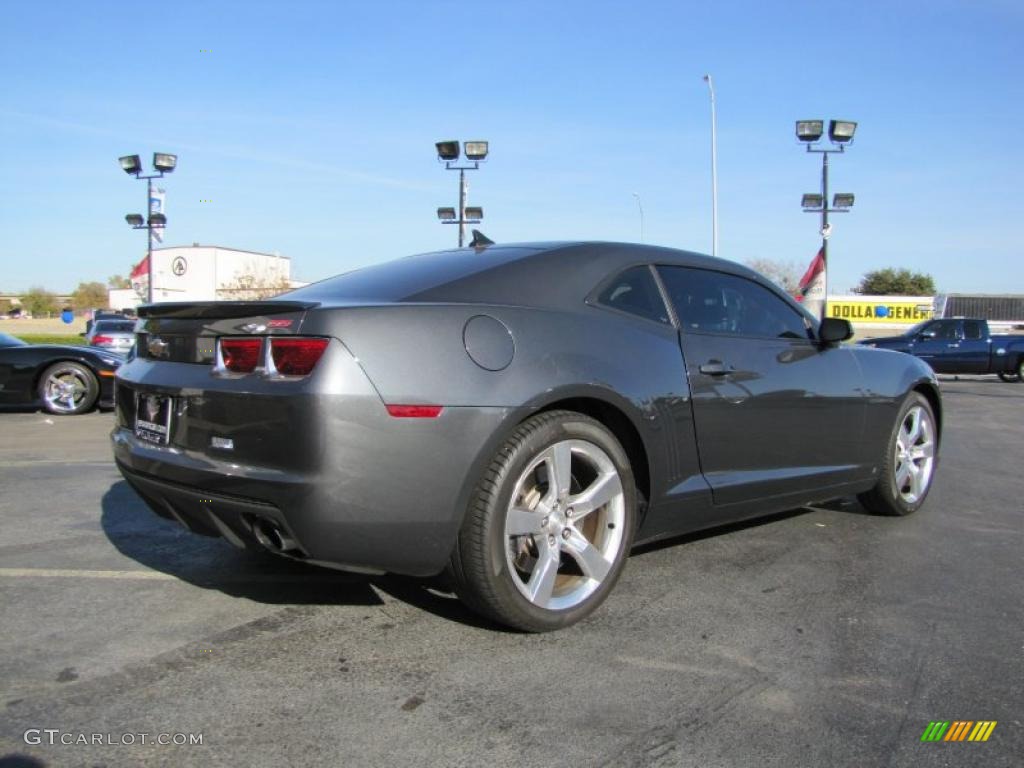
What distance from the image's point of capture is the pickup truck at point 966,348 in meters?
21.5

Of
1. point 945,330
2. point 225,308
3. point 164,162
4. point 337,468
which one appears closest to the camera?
point 337,468

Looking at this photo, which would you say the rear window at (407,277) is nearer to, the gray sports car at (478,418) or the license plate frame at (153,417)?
the gray sports car at (478,418)

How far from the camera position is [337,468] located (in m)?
2.75

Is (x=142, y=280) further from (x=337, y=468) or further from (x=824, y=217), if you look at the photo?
(x=337, y=468)

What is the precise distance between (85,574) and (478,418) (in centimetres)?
223

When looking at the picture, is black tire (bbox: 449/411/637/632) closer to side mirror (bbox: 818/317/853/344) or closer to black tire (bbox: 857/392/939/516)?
side mirror (bbox: 818/317/853/344)

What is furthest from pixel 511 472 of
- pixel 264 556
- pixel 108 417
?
pixel 108 417

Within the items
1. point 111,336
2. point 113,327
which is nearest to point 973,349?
point 111,336

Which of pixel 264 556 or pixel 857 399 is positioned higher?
pixel 857 399

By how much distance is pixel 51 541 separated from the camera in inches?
177

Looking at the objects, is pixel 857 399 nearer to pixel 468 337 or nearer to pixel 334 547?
pixel 468 337

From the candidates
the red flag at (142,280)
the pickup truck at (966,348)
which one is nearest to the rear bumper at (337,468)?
the pickup truck at (966,348)

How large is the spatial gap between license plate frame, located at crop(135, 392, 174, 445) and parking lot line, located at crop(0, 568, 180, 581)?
84 cm

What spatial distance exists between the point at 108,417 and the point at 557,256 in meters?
9.00
